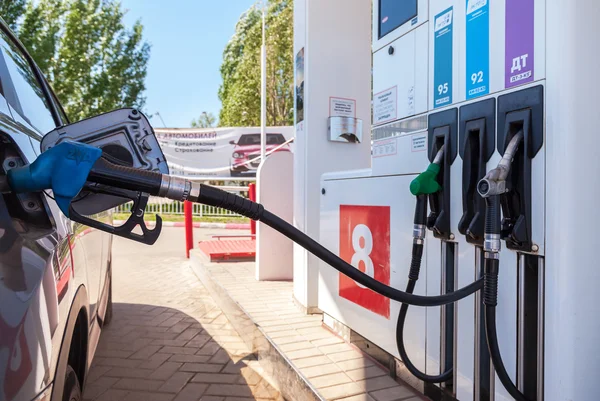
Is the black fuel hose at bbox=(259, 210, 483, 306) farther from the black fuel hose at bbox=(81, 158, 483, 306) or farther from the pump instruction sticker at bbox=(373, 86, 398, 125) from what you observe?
the pump instruction sticker at bbox=(373, 86, 398, 125)

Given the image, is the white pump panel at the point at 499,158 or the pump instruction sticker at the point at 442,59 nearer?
the white pump panel at the point at 499,158

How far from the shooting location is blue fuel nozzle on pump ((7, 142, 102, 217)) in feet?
3.63

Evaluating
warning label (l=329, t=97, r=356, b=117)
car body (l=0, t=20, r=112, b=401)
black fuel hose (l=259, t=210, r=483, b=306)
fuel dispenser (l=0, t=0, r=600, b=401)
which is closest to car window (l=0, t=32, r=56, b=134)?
car body (l=0, t=20, r=112, b=401)

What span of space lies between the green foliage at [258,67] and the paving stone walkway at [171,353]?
16722 millimetres

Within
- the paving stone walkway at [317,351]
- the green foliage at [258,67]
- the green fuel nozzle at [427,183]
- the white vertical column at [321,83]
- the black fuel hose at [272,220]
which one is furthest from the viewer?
the green foliage at [258,67]

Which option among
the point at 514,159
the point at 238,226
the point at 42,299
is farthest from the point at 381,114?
the point at 238,226

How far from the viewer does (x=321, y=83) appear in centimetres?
386

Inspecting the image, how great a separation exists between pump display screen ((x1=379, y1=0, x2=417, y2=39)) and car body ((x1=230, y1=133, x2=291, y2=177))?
14161mm

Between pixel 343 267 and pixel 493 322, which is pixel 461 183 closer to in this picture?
pixel 493 322

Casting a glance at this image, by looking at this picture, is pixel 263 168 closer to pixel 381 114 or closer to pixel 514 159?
pixel 381 114

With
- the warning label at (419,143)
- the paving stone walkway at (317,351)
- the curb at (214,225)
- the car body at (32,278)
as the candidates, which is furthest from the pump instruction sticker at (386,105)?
the curb at (214,225)

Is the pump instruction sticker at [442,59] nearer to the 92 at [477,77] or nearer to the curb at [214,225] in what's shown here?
the 92 at [477,77]

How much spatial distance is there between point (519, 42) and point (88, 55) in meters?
18.5

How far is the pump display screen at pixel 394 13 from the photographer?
232 centimetres
